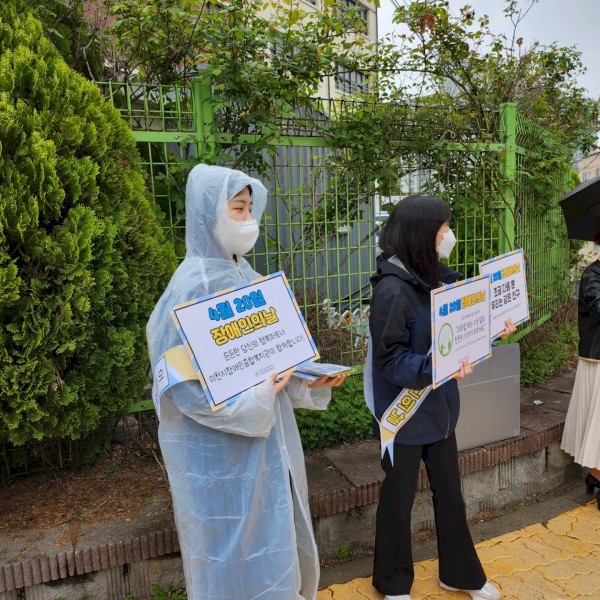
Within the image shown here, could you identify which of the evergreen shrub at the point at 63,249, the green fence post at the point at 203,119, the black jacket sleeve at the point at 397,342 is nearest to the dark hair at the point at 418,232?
the black jacket sleeve at the point at 397,342

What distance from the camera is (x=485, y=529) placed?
3.33m

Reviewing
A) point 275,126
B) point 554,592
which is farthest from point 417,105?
point 554,592

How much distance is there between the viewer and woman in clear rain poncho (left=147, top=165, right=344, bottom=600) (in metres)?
1.89

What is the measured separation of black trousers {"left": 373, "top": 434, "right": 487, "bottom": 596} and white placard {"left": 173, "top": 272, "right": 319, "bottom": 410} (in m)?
0.80

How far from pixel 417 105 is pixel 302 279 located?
1.61m

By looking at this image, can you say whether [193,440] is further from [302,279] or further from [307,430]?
[302,279]

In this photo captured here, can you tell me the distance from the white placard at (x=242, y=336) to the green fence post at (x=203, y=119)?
156 centimetres

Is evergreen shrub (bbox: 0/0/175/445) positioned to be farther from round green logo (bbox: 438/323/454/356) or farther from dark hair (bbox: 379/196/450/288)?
round green logo (bbox: 438/323/454/356)

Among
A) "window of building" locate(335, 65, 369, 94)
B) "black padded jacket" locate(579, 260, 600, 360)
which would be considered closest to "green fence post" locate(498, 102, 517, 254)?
"black padded jacket" locate(579, 260, 600, 360)

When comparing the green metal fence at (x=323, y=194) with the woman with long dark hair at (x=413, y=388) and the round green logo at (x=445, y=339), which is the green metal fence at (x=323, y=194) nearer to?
the woman with long dark hair at (x=413, y=388)

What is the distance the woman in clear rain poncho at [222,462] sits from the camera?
6.20 feet

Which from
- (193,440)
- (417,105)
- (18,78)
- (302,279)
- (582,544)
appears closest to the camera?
(193,440)

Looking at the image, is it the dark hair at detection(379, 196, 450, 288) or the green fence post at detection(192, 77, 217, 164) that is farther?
the green fence post at detection(192, 77, 217, 164)

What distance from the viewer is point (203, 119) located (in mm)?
3186
